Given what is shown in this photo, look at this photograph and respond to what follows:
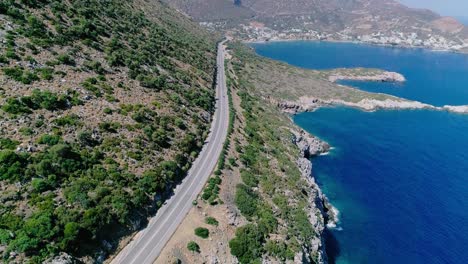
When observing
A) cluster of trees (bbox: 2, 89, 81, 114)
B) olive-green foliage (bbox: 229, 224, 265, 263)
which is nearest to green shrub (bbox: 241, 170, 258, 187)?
olive-green foliage (bbox: 229, 224, 265, 263)

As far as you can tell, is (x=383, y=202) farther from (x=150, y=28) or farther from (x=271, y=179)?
(x=150, y=28)

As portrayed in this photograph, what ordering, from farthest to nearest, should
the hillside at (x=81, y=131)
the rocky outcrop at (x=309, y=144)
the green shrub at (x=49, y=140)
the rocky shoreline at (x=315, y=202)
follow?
1. the rocky outcrop at (x=309, y=144)
2. the rocky shoreline at (x=315, y=202)
3. the green shrub at (x=49, y=140)
4. the hillside at (x=81, y=131)

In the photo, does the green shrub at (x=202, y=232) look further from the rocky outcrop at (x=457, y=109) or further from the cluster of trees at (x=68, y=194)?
the rocky outcrop at (x=457, y=109)

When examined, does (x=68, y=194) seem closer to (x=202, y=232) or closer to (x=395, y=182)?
(x=202, y=232)

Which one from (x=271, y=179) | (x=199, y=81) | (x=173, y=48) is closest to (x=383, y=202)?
(x=271, y=179)

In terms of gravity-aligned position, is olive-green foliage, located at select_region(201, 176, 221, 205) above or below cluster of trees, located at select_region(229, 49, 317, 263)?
above

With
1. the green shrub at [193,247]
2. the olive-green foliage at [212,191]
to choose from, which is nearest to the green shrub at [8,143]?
the green shrub at [193,247]

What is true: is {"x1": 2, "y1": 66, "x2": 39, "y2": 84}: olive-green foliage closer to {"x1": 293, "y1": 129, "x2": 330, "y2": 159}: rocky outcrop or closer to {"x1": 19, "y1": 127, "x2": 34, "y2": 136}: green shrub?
{"x1": 19, "y1": 127, "x2": 34, "y2": 136}: green shrub
